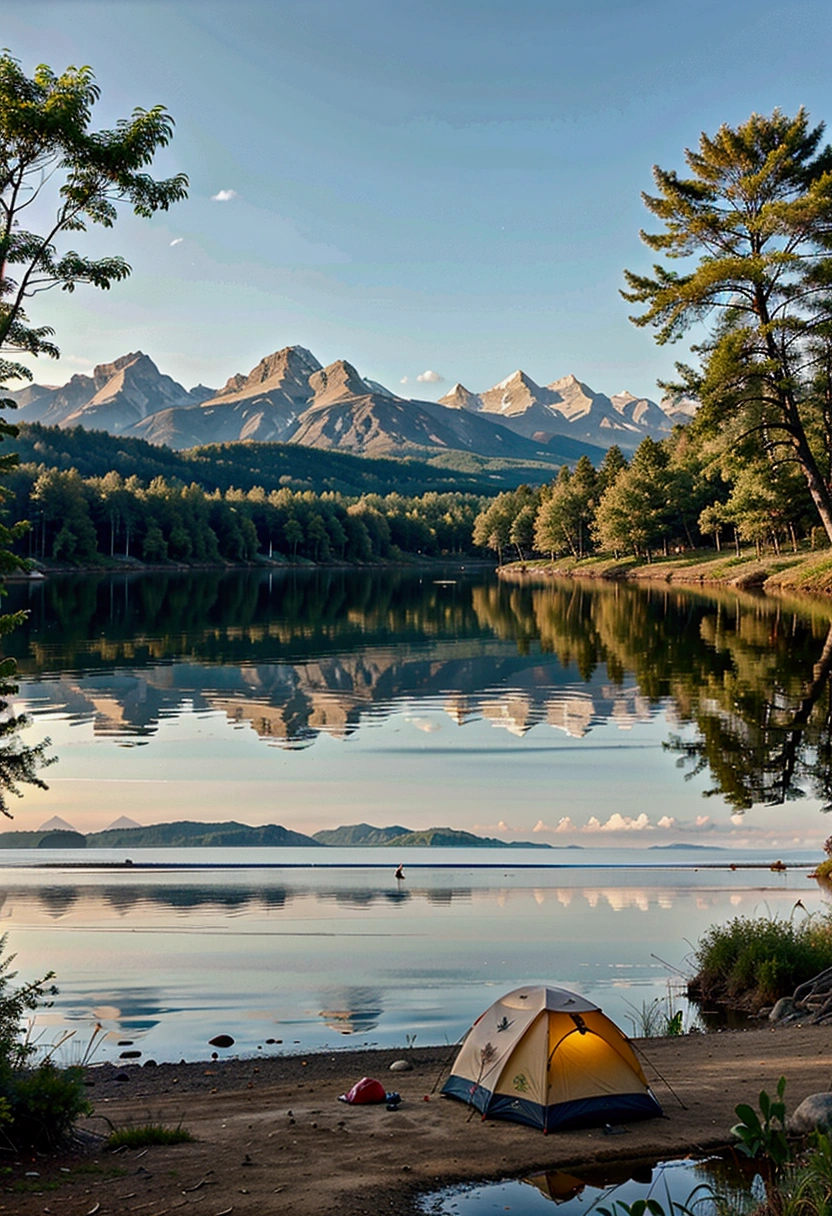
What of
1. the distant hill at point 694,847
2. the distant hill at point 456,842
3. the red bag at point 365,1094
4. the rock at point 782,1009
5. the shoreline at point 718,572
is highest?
the shoreline at point 718,572

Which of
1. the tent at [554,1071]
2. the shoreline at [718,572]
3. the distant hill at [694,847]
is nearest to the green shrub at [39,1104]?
the tent at [554,1071]

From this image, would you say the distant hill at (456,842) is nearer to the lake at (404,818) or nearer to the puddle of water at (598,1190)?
the lake at (404,818)

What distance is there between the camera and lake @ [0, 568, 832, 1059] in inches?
593

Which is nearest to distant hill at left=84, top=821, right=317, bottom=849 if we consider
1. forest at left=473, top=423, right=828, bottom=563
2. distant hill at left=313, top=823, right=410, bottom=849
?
distant hill at left=313, top=823, right=410, bottom=849

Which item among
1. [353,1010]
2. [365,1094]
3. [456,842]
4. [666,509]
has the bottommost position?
[353,1010]

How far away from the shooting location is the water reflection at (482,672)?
1272 inches

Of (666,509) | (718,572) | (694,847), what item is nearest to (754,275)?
(694,847)

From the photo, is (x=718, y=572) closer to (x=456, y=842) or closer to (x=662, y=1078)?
(x=456, y=842)

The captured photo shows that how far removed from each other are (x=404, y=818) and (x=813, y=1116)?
1547 centimetres

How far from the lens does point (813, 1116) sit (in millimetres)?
9031

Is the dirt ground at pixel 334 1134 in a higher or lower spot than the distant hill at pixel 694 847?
lower

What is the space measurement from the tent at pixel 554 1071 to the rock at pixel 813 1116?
1550 mm

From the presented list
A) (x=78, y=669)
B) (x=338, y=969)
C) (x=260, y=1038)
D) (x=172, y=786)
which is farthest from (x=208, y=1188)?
(x=78, y=669)

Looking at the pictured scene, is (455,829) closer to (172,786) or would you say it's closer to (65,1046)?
(172,786)
